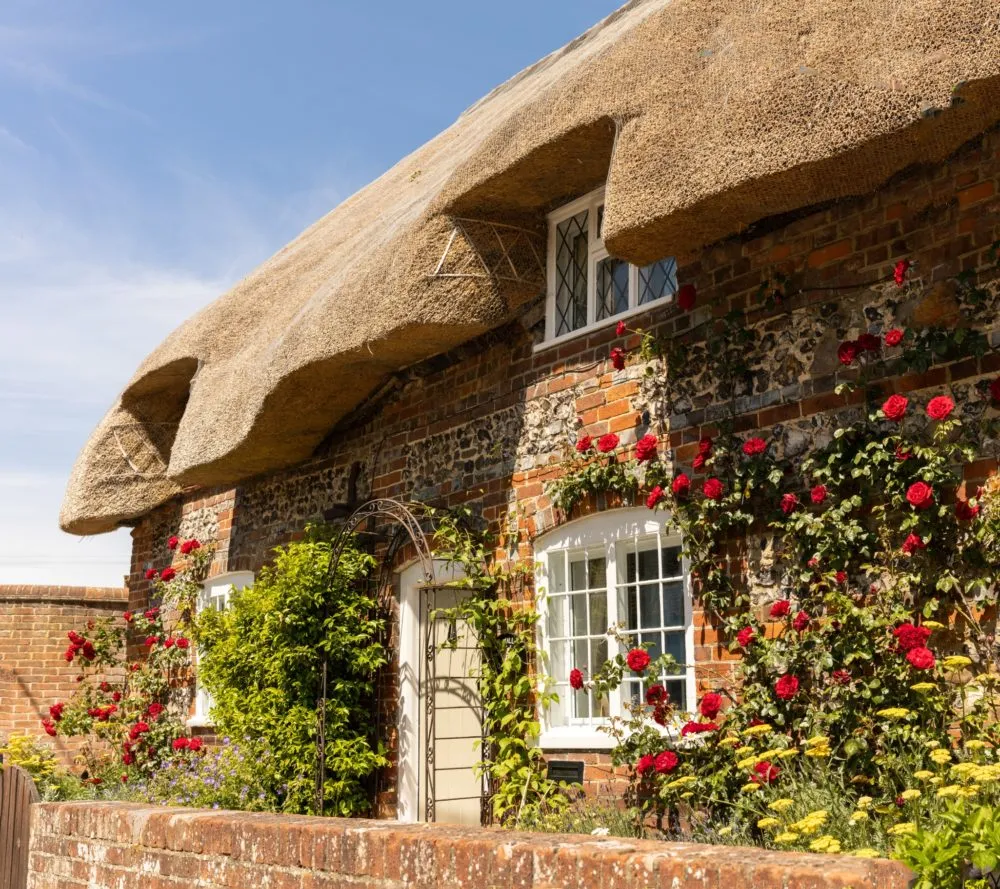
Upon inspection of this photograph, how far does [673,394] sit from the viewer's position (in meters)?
6.43

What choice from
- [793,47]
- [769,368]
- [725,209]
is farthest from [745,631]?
[793,47]

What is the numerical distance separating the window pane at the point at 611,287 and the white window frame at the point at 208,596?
4.72 meters

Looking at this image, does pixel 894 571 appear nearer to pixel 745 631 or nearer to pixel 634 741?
pixel 745 631

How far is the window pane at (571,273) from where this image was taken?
7418 millimetres

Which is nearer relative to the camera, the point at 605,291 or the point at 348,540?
the point at 605,291

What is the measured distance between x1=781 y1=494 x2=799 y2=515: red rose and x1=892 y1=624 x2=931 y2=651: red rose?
34.4 inches

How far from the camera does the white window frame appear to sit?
10516mm

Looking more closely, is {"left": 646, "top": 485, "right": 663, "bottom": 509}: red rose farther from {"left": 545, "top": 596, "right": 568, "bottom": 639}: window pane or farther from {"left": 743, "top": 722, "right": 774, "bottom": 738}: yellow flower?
{"left": 743, "top": 722, "right": 774, "bottom": 738}: yellow flower

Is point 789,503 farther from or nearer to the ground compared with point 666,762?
farther from the ground

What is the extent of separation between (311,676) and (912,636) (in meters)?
4.77

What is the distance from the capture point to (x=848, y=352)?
541cm

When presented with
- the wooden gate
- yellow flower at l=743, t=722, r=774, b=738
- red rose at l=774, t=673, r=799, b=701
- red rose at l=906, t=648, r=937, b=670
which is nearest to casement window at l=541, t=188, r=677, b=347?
red rose at l=774, t=673, r=799, b=701

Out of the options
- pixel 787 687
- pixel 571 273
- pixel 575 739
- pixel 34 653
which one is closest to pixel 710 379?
pixel 571 273

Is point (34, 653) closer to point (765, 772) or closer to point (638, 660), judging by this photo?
point (638, 660)
